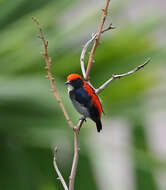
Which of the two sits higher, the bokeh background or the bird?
the bird

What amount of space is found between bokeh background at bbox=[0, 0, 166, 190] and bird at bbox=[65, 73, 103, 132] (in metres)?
1.07

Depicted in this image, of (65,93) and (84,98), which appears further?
(65,93)

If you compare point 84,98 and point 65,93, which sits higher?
point 84,98

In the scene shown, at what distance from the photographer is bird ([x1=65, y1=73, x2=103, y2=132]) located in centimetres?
159

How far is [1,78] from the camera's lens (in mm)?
2875

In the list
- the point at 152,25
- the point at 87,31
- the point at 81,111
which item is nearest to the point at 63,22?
the point at 87,31

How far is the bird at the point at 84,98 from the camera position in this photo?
159 cm

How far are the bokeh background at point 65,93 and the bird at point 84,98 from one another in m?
1.07

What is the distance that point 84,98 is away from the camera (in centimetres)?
160

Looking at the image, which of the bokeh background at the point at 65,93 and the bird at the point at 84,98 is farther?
the bokeh background at the point at 65,93

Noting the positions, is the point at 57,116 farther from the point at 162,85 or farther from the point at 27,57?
the point at 162,85

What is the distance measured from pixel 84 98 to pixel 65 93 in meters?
1.10

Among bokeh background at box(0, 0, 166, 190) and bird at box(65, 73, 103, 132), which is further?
bokeh background at box(0, 0, 166, 190)

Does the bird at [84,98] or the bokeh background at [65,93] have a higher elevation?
the bird at [84,98]
